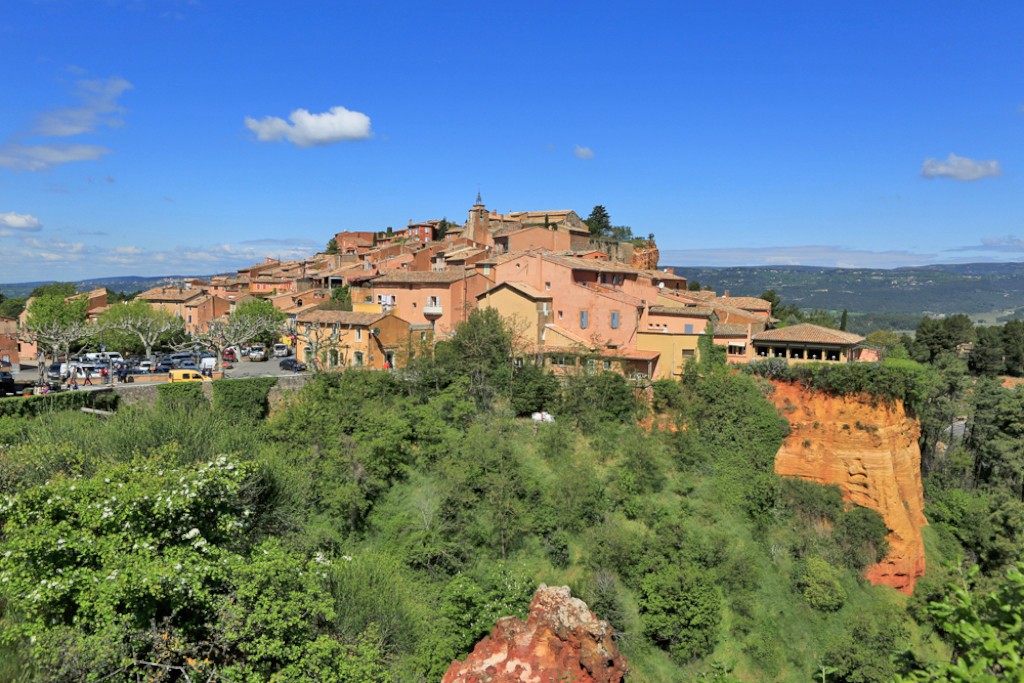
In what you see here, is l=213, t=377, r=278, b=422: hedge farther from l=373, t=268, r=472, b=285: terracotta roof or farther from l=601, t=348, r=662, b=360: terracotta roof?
l=601, t=348, r=662, b=360: terracotta roof

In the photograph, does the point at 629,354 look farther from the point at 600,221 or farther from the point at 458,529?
the point at 600,221

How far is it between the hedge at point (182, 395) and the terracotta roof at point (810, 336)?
3110 centimetres

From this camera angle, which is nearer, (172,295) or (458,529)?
(458,529)

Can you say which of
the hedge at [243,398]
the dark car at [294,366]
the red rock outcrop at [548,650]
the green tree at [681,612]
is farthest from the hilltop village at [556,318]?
the red rock outcrop at [548,650]

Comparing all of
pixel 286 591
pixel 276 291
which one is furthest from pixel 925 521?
pixel 276 291

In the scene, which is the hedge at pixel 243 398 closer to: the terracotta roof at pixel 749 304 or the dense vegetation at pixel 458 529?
the dense vegetation at pixel 458 529

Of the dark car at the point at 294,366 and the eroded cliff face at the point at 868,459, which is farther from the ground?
the dark car at the point at 294,366

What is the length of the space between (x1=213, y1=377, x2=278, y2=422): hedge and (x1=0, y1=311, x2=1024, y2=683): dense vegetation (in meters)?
0.15

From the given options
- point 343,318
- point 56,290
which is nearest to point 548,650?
point 343,318

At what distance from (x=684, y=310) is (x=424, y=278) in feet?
60.7

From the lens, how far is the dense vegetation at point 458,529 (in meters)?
12.7

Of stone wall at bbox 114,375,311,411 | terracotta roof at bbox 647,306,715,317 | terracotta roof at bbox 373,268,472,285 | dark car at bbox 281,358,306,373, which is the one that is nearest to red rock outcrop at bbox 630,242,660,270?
terracotta roof at bbox 647,306,715,317

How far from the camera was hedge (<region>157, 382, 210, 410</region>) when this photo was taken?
100 feet

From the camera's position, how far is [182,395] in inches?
1218
